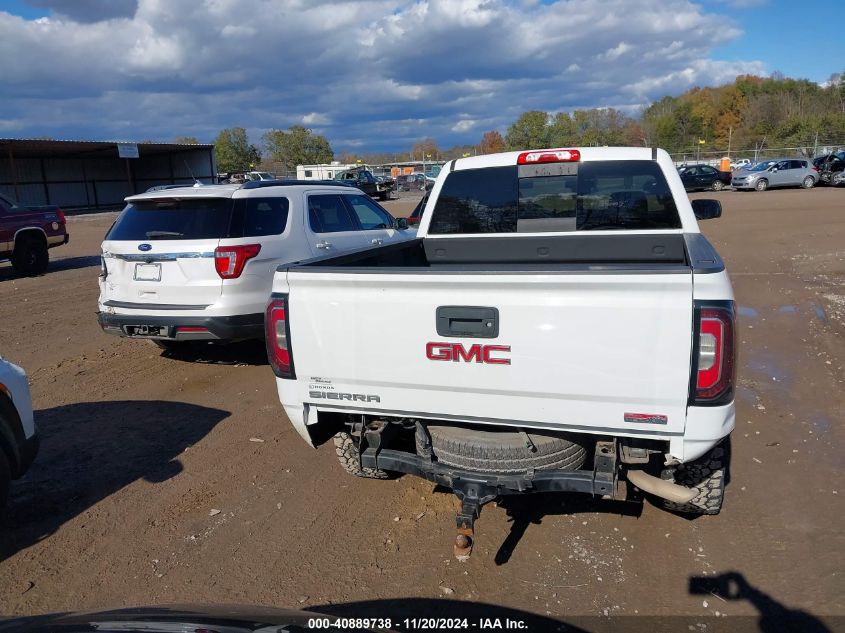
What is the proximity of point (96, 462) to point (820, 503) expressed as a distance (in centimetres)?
496

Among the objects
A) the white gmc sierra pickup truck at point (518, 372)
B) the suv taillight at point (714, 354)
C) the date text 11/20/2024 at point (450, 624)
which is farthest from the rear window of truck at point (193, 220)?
the suv taillight at point (714, 354)

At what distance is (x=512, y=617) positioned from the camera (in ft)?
10.3

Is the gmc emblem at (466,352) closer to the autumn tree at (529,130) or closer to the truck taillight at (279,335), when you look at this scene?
the truck taillight at (279,335)

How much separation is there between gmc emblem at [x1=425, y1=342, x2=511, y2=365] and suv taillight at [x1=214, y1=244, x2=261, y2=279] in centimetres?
362

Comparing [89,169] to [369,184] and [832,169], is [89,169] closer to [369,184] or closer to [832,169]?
[369,184]

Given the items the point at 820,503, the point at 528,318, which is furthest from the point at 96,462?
the point at 820,503

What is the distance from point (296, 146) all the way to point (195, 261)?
79.3 m

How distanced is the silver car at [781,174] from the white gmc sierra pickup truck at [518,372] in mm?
35516

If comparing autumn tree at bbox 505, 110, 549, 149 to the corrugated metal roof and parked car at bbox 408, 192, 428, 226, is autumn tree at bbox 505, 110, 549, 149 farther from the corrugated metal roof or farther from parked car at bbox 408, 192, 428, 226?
parked car at bbox 408, 192, 428, 226

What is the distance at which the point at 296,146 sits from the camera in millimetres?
81688

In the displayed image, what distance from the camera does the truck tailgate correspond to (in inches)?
113

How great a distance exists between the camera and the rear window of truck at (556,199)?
4.86 metres

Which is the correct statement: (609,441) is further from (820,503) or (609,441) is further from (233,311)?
(233,311)

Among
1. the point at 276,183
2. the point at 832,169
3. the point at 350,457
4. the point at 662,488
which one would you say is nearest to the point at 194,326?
the point at 276,183
